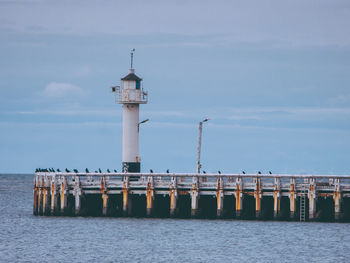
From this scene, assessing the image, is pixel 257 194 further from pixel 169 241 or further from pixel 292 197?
pixel 169 241

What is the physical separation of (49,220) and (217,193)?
1187 cm

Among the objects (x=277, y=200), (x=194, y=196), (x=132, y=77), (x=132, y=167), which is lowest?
(x=277, y=200)

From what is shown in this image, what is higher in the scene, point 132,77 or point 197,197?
point 132,77

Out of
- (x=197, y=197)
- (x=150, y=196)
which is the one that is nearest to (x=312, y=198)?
(x=197, y=197)

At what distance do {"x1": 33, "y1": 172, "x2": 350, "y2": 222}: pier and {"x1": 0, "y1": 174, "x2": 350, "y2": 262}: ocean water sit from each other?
2.47 feet

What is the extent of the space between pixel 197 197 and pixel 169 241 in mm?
5629

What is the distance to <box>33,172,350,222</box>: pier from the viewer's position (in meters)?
56.6

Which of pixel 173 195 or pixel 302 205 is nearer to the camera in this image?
pixel 302 205

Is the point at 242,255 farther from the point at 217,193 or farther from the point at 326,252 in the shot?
the point at 217,193

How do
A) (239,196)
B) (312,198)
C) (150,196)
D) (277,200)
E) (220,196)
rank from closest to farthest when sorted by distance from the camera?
(312,198)
(277,200)
(239,196)
(220,196)
(150,196)

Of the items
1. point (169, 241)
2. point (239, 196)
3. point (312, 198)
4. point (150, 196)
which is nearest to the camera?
point (169, 241)

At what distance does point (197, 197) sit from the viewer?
57.6 meters

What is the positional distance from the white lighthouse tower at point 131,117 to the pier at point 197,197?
2.88m

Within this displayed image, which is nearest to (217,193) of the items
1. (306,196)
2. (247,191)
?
(247,191)
